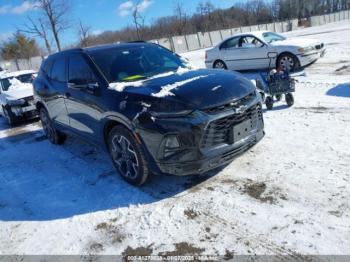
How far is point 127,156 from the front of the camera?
4.31 meters

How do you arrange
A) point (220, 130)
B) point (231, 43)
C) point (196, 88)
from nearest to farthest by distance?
point (220, 130) < point (196, 88) < point (231, 43)

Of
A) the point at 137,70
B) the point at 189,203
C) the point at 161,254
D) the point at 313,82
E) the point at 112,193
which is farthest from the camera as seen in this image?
the point at 313,82

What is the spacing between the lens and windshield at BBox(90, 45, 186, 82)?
466cm

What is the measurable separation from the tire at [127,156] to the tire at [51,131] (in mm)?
2611

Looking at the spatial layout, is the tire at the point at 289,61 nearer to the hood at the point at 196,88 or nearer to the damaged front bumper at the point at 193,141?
the hood at the point at 196,88

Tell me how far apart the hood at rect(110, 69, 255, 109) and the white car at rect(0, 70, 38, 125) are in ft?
20.9

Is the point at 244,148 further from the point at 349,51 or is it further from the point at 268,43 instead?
the point at 349,51

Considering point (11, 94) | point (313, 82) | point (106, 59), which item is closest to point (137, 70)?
point (106, 59)

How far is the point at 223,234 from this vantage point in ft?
10.5

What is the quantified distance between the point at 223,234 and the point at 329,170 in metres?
1.67

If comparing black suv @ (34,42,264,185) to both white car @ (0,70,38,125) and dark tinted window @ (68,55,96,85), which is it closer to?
dark tinted window @ (68,55,96,85)

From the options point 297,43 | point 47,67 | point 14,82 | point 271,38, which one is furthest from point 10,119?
point 297,43

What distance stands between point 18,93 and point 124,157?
7.01 meters

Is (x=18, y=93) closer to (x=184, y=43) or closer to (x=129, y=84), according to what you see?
(x=129, y=84)
